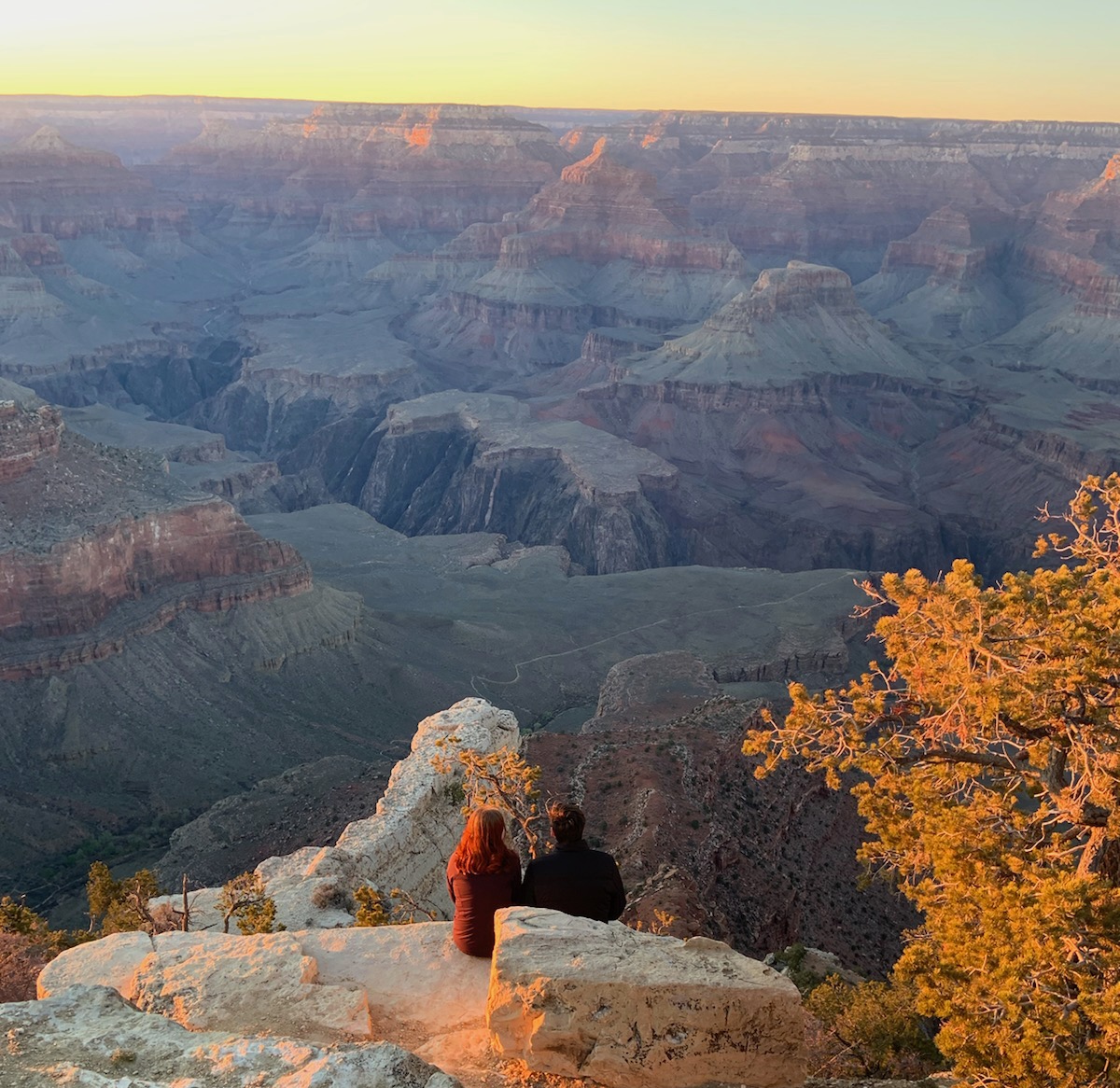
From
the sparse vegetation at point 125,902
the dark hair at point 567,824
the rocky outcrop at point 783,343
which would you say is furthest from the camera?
the rocky outcrop at point 783,343

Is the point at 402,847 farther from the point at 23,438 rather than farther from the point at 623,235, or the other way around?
the point at 623,235

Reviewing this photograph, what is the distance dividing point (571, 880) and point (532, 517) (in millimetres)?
103406

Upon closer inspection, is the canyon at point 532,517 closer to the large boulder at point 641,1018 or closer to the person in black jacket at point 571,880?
the person in black jacket at point 571,880

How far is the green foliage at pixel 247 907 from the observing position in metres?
20.2

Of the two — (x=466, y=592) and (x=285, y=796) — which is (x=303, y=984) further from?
(x=466, y=592)

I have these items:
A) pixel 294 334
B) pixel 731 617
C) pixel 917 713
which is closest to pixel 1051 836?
pixel 917 713

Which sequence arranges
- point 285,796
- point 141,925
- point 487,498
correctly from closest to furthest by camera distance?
1. point 141,925
2. point 285,796
3. point 487,498

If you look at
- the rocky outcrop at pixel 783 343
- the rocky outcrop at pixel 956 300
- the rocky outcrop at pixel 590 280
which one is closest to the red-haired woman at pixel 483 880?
the rocky outcrop at pixel 783 343

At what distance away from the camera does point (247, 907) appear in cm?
2080

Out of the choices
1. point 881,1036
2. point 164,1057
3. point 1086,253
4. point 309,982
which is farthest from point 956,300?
point 164,1057

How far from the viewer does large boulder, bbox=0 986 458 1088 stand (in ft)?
35.3

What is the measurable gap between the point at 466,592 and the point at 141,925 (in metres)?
57.0

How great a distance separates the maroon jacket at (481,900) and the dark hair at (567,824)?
2.35 ft

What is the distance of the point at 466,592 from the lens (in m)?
78.4
